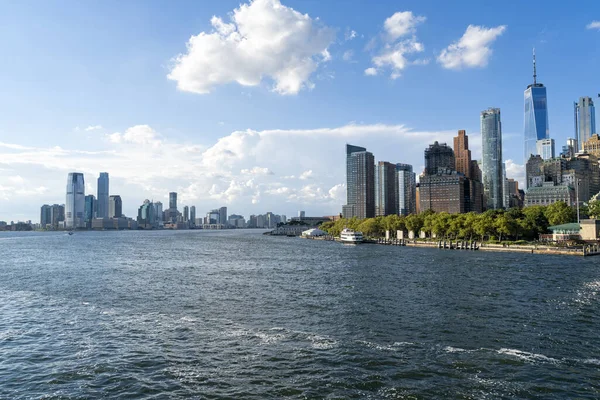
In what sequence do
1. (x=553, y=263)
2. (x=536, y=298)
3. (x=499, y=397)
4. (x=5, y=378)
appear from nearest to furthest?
(x=499, y=397)
(x=5, y=378)
(x=536, y=298)
(x=553, y=263)

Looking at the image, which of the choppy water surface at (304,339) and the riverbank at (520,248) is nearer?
the choppy water surface at (304,339)

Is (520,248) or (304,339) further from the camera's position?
(520,248)

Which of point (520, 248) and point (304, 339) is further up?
point (520, 248)

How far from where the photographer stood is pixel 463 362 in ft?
111

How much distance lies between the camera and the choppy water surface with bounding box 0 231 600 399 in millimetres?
29906

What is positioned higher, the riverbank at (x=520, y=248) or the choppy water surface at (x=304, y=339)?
the riverbank at (x=520, y=248)

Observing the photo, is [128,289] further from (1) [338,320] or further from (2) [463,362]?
(2) [463,362]

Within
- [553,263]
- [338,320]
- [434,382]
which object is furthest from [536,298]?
[553,263]

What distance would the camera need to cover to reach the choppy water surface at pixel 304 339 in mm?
29906

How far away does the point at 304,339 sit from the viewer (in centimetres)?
4019

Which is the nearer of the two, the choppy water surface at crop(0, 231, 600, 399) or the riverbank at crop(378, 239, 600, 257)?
the choppy water surface at crop(0, 231, 600, 399)

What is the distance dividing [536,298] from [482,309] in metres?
11.6

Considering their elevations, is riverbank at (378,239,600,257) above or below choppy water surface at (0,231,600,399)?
above

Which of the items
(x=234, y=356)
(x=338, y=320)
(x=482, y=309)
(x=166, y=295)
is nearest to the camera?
(x=234, y=356)
